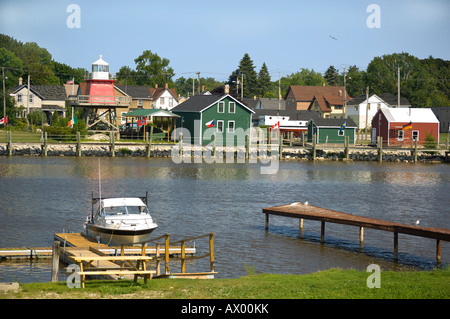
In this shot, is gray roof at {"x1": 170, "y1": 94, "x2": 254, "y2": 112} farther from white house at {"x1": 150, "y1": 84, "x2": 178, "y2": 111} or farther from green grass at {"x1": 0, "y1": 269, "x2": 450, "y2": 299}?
green grass at {"x1": 0, "y1": 269, "x2": 450, "y2": 299}

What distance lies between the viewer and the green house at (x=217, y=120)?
250ft

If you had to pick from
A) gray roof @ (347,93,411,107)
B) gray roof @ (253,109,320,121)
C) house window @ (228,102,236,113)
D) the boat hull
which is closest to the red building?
gray roof @ (253,109,320,121)

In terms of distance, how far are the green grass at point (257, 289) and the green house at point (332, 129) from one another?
224ft

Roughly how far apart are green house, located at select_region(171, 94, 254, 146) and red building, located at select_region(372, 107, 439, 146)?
62.3 ft

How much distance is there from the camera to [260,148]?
3034 inches

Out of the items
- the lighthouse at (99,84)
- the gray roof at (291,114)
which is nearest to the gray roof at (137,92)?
the gray roof at (291,114)

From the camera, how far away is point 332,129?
85625 millimetres

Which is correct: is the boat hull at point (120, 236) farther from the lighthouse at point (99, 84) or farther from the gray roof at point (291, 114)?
the gray roof at point (291, 114)

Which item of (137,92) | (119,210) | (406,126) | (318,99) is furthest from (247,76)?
(119,210)

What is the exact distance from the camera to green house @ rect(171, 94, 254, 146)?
76125 mm

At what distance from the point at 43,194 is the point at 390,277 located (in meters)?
30.2

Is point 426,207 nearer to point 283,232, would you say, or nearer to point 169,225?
point 283,232

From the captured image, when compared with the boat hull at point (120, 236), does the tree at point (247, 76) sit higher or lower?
higher
